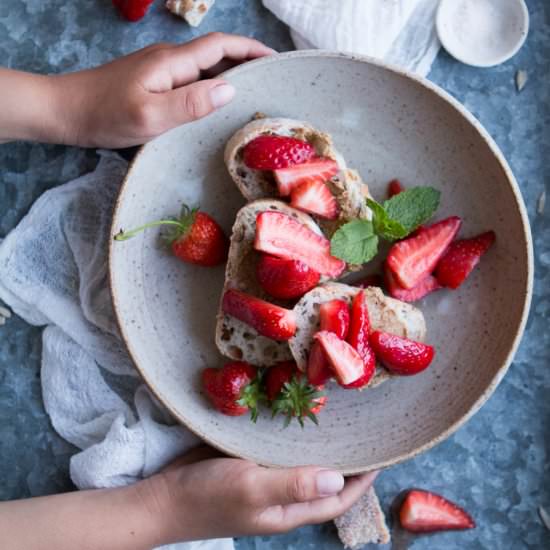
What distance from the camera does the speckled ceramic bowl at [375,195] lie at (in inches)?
60.7

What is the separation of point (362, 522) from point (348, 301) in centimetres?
47

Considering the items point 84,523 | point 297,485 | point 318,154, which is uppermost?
point 318,154

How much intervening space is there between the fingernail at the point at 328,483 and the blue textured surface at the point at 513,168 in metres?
0.29

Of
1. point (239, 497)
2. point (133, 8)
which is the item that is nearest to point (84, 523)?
point (239, 497)

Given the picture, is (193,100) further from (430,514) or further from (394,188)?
(430,514)

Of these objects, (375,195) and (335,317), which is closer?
(335,317)

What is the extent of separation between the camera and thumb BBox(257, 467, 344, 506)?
1.44 meters

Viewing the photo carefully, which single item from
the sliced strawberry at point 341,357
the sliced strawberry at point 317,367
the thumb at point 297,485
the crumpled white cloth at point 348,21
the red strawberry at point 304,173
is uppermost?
the crumpled white cloth at point 348,21

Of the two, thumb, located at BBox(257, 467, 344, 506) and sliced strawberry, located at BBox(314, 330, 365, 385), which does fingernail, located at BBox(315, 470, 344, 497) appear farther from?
sliced strawberry, located at BBox(314, 330, 365, 385)

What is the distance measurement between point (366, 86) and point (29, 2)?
688 millimetres

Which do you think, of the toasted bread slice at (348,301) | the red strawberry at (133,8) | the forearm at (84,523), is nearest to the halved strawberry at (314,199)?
the toasted bread slice at (348,301)

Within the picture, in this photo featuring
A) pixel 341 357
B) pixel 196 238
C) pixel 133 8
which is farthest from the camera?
pixel 133 8

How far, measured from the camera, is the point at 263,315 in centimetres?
145

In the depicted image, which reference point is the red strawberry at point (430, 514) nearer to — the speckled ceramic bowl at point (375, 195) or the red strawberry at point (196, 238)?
the speckled ceramic bowl at point (375, 195)
